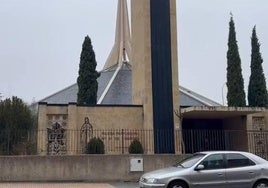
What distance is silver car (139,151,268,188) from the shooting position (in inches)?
616

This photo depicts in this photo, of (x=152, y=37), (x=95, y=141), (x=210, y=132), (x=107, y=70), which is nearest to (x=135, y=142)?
(x=95, y=141)

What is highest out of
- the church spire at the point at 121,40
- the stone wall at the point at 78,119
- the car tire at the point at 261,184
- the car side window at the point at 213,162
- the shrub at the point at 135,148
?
the church spire at the point at 121,40

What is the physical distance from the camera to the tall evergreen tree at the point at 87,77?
106 feet

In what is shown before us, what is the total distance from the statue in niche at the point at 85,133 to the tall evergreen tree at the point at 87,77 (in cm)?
345

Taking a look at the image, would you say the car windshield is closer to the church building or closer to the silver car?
the silver car

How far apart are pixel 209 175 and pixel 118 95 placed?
26.1 metres

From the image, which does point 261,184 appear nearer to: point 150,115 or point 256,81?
point 150,115

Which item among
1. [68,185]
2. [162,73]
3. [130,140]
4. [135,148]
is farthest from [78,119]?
[68,185]

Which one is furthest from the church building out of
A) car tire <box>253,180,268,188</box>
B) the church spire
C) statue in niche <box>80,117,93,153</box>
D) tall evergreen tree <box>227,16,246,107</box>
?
the church spire

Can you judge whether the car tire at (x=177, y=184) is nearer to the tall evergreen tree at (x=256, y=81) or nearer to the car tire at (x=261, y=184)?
the car tire at (x=261, y=184)

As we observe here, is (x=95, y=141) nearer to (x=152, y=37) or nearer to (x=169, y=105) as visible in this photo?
(x=169, y=105)

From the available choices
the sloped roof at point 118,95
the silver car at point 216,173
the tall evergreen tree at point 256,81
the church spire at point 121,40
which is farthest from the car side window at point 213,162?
the church spire at point 121,40

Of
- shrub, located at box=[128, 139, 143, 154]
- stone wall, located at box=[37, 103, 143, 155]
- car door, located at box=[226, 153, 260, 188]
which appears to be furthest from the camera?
stone wall, located at box=[37, 103, 143, 155]

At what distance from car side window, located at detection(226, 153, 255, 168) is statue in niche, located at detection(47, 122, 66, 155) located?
12.7 metres
